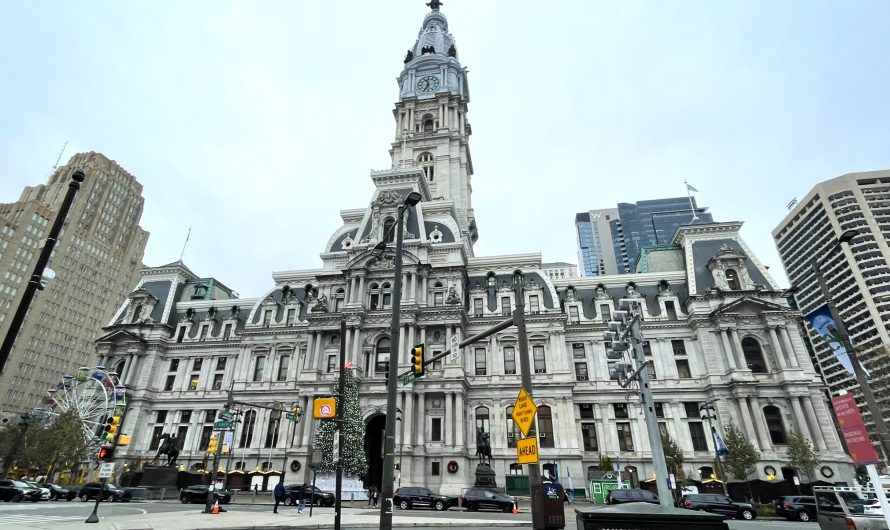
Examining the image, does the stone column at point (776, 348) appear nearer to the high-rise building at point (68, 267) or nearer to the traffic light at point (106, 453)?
the traffic light at point (106, 453)

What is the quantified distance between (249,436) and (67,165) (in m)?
107

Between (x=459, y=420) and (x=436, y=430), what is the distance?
250 cm

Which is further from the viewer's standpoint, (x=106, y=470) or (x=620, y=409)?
(x=620, y=409)

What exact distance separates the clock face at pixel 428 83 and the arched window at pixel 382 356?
57.6 meters

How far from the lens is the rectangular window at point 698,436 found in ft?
152

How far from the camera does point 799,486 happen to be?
39.2 meters

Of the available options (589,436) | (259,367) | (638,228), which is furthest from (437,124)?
(638,228)

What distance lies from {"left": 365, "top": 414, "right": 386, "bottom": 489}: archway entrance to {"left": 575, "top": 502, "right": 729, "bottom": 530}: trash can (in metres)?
41.6

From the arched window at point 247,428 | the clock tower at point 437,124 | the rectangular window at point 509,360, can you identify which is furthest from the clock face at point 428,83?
the arched window at point 247,428

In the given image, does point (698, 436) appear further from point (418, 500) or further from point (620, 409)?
point (418, 500)

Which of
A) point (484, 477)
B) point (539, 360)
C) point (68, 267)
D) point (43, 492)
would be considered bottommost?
point (43, 492)

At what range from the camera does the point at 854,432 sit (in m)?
12.6

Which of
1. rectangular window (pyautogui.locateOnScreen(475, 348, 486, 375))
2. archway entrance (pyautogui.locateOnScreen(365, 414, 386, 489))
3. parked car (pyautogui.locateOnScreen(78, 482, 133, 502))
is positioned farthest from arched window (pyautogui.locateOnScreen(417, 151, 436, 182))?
parked car (pyautogui.locateOnScreen(78, 482, 133, 502))

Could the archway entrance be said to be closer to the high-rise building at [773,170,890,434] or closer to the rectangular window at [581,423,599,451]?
the rectangular window at [581,423,599,451]
